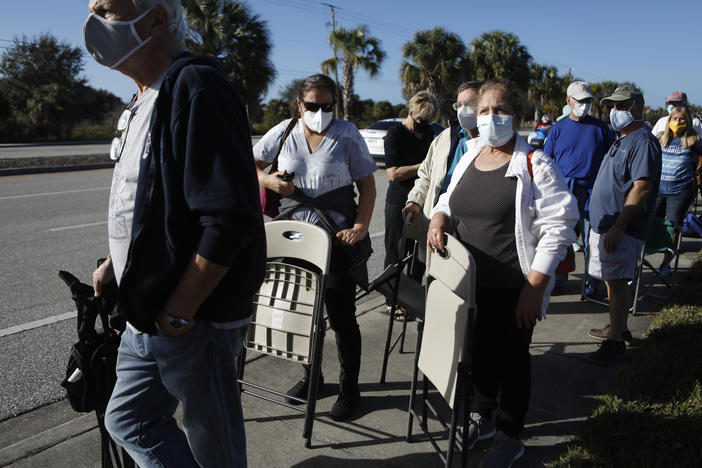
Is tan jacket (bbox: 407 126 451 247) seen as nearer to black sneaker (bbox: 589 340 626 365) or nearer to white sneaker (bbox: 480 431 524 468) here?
white sneaker (bbox: 480 431 524 468)

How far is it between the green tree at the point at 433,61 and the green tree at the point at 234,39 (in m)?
11.2

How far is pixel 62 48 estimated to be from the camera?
38750 mm

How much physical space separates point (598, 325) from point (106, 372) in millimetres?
3852

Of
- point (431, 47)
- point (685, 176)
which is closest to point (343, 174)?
point (685, 176)

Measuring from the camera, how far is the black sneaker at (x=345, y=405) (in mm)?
2945

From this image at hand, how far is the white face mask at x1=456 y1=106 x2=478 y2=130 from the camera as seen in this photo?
3.57 metres

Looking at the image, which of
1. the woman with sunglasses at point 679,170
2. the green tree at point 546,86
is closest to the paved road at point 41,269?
the woman with sunglasses at point 679,170

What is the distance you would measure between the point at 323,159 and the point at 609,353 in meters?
2.40

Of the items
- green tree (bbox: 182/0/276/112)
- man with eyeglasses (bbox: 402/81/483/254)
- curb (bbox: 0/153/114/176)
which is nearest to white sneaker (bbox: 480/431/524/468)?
man with eyeglasses (bbox: 402/81/483/254)

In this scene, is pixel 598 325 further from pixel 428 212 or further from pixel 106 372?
pixel 106 372

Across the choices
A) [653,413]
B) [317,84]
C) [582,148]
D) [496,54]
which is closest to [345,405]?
[653,413]

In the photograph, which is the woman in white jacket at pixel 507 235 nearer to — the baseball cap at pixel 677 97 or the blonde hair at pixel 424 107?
the blonde hair at pixel 424 107

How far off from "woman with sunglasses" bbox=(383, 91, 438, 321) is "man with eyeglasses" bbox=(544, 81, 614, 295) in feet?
5.08

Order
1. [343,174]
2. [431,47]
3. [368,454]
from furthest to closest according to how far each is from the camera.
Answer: [431,47]
[343,174]
[368,454]
